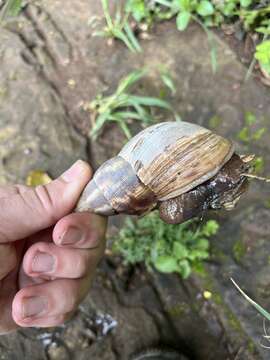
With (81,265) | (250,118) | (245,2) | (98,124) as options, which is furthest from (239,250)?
(245,2)

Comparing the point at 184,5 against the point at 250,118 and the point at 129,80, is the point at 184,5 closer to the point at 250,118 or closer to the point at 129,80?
the point at 129,80

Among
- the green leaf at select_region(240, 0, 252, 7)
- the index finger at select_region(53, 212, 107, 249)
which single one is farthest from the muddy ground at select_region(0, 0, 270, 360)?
the index finger at select_region(53, 212, 107, 249)

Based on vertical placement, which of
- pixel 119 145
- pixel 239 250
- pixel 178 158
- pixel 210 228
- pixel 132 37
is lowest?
pixel 239 250

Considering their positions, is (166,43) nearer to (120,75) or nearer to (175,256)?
(120,75)

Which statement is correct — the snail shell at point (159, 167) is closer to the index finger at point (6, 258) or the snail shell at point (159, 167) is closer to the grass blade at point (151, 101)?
the index finger at point (6, 258)

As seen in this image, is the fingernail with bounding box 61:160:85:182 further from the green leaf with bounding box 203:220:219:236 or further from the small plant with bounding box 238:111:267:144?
the small plant with bounding box 238:111:267:144

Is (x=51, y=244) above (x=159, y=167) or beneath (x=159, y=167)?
beneath

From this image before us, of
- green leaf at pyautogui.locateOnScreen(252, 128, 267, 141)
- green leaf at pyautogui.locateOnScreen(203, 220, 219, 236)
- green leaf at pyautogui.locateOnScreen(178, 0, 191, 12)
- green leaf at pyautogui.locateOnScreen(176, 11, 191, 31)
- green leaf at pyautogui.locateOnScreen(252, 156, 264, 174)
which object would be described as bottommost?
green leaf at pyautogui.locateOnScreen(203, 220, 219, 236)

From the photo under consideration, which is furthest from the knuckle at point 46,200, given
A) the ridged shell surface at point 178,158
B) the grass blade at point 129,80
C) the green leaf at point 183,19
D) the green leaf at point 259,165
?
the green leaf at point 183,19
